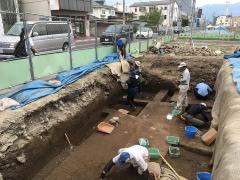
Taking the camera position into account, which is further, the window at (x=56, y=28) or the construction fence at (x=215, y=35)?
the construction fence at (x=215, y=35)

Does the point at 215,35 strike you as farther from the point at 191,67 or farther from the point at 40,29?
the point at 40,29

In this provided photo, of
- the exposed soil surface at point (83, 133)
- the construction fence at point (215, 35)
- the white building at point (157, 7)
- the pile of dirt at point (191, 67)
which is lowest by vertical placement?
the exposed soil surface at point (83, 133)

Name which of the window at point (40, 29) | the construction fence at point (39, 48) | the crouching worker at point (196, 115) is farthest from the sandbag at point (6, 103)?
the window at point (40, 29)

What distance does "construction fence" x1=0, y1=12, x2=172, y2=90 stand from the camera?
279 inches

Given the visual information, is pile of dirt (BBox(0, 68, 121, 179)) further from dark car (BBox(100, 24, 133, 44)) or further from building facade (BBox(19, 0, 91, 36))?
building facade (BBox(19, 0, 91, 36))

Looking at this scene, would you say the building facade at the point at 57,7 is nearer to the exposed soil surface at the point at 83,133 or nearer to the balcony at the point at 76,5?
the balcony at the point at 76,5

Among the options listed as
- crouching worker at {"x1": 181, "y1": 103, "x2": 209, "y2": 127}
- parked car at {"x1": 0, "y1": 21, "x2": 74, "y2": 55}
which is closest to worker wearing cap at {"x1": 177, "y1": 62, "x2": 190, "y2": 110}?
crouching worker at {"x1": 181, "y1": 103, "x2": 209, "y2": 127}

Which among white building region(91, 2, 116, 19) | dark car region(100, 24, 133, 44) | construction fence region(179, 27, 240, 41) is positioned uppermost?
white building region(91, 2, 116, 19)

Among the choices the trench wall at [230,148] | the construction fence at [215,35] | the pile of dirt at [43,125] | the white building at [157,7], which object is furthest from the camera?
the white building at [157,7]

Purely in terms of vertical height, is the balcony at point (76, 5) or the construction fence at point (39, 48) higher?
the balcony at point (76, 5)

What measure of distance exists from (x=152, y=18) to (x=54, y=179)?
42.3m

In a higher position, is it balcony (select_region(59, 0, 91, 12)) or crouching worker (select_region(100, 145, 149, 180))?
balcony (select_region(59, 0, 91, 12))

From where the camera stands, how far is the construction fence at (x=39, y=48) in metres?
7.08

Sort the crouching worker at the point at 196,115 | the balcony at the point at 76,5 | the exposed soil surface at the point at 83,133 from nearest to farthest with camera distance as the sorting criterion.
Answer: the exposed soil surface at the point at 83,133 → the crouching worker at the point at 196,115 → the balcony at the point at 76,5
